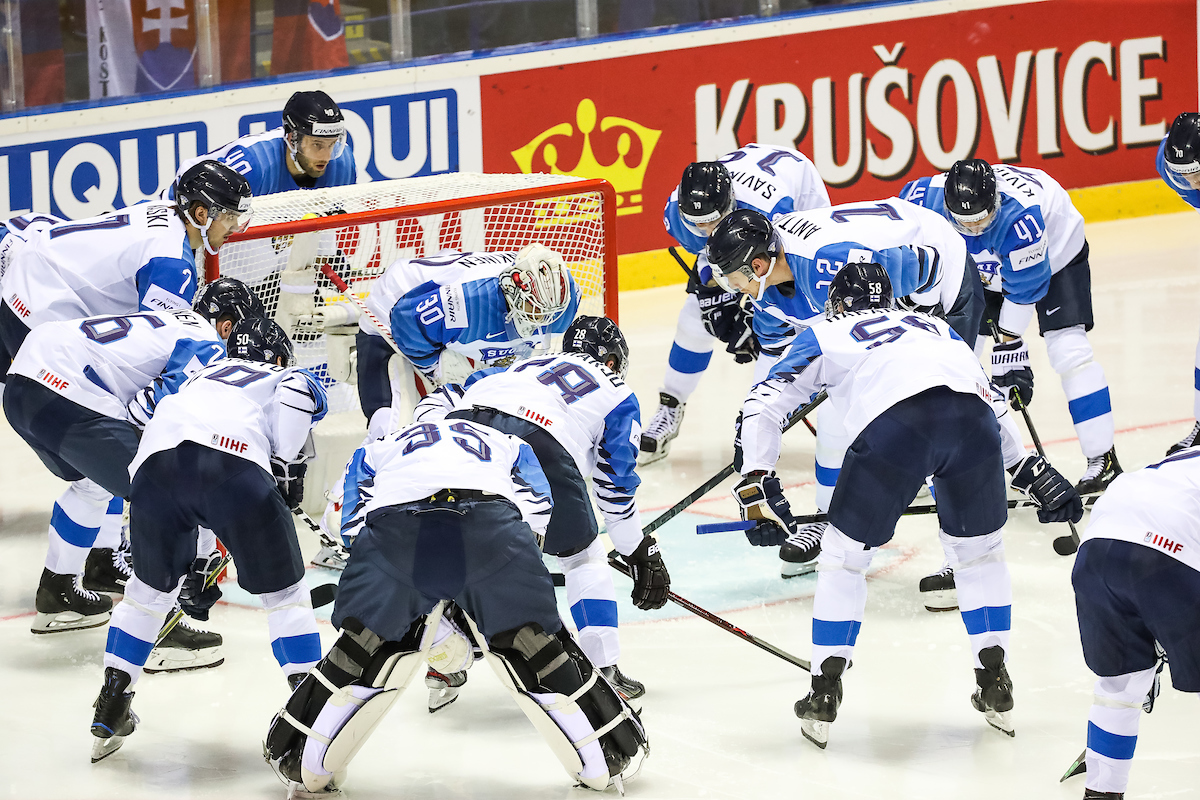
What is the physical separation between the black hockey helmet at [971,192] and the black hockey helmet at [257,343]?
230cm

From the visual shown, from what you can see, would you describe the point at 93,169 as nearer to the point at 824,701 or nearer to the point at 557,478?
the point at 557,478

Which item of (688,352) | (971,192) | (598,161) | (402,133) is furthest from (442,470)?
(598,161)

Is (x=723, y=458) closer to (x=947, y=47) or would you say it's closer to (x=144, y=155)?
(x=144, y=155)

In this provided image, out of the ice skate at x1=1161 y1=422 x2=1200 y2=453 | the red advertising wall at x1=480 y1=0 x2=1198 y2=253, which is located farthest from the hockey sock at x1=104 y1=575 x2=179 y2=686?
the red advertising wall at x1=480 y1=0 x2=1198 y2=253

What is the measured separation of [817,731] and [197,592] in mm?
1636

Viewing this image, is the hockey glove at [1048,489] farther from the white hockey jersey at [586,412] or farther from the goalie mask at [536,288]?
the goalie mask at [536,288]

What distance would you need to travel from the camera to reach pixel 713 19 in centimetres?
930

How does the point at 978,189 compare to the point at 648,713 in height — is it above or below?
above

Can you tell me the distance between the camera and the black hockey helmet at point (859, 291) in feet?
13.1

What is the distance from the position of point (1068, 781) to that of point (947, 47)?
7.01 m

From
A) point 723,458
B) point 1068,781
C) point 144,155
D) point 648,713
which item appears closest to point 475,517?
point 648,713

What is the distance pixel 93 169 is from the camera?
7.70m

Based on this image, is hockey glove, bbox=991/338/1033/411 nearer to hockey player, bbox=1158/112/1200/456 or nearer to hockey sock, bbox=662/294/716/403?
hockey player, bbox=1158/112/1200/456

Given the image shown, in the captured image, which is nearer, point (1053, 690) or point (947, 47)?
point (1053, 690)
